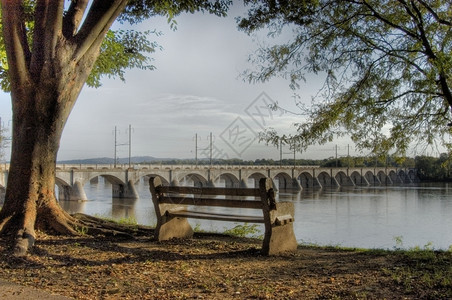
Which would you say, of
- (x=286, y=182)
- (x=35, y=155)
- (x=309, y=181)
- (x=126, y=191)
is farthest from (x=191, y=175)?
(x=35, y=155)

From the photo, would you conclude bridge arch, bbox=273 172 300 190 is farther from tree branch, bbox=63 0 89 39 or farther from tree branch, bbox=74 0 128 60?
tree branch, bbox=74 0 128 60

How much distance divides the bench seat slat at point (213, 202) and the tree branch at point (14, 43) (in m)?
2.75

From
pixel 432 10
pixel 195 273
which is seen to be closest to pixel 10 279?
pixel 195 273

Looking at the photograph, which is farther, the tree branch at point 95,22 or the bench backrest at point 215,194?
the tree branch at point 95,22

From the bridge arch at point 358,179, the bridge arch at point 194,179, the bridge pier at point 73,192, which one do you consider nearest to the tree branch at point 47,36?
the bridge pier at point 73,192

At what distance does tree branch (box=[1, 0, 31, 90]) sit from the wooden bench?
8.08ft

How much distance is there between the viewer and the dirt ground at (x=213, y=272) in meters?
3.50

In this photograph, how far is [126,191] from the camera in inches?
1889

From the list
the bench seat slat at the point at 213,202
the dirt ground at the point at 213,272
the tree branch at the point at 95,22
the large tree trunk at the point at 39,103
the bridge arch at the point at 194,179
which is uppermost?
the tree branch at the point at 95,22

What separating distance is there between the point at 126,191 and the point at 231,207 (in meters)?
44.0

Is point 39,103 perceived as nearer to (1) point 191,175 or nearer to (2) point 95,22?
(2) point 95,22

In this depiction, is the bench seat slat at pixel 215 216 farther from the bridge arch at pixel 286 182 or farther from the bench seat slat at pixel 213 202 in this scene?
the bridge arch at pixel 286 182

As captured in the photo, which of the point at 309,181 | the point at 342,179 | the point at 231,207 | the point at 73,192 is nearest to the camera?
the point at 231,207

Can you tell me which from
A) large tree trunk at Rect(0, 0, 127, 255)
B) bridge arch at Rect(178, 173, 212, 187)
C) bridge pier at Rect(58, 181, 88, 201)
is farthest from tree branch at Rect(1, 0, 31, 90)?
bridge arch at Rect(178, 173, 212, 187)
